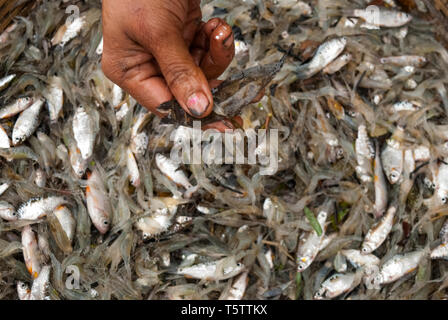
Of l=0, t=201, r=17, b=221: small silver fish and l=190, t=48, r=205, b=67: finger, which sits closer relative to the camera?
l=190, t=48, r=205, b=67: finger

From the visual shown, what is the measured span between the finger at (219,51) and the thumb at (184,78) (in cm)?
19

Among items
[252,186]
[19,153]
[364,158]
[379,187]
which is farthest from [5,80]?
[379,187]

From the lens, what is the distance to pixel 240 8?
2.29m

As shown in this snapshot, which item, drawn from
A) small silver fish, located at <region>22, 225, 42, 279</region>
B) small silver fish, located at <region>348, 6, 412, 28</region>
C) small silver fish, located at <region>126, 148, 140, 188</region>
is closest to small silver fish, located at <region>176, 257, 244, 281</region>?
small silver fish, located at <region>126, 148, 140, 188</region>

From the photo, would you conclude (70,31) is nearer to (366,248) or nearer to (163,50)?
(163,50)

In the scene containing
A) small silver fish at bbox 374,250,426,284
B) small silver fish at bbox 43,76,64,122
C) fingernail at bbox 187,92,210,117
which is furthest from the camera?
small silver fish at bbox 43,76,64,122

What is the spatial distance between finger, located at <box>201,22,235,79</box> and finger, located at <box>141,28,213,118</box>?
18 cm

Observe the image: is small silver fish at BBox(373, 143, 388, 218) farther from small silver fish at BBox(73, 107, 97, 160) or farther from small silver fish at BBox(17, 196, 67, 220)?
small silver fish at BBox(17, 196, 67, 220)

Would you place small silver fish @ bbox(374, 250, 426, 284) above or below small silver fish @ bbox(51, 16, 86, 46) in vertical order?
below

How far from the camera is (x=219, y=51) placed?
5.10ft

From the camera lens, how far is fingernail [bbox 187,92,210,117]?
131cm

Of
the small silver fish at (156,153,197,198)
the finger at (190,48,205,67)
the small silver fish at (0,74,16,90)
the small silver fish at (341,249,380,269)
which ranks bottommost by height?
the small silver fish at (341,249,380,269)

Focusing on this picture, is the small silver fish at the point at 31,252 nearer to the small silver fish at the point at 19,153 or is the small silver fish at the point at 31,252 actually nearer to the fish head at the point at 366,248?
the small silver fish at the point at 19,153

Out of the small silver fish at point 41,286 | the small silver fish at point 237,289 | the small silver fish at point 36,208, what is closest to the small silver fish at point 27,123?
the small silver fish at point 36,208
